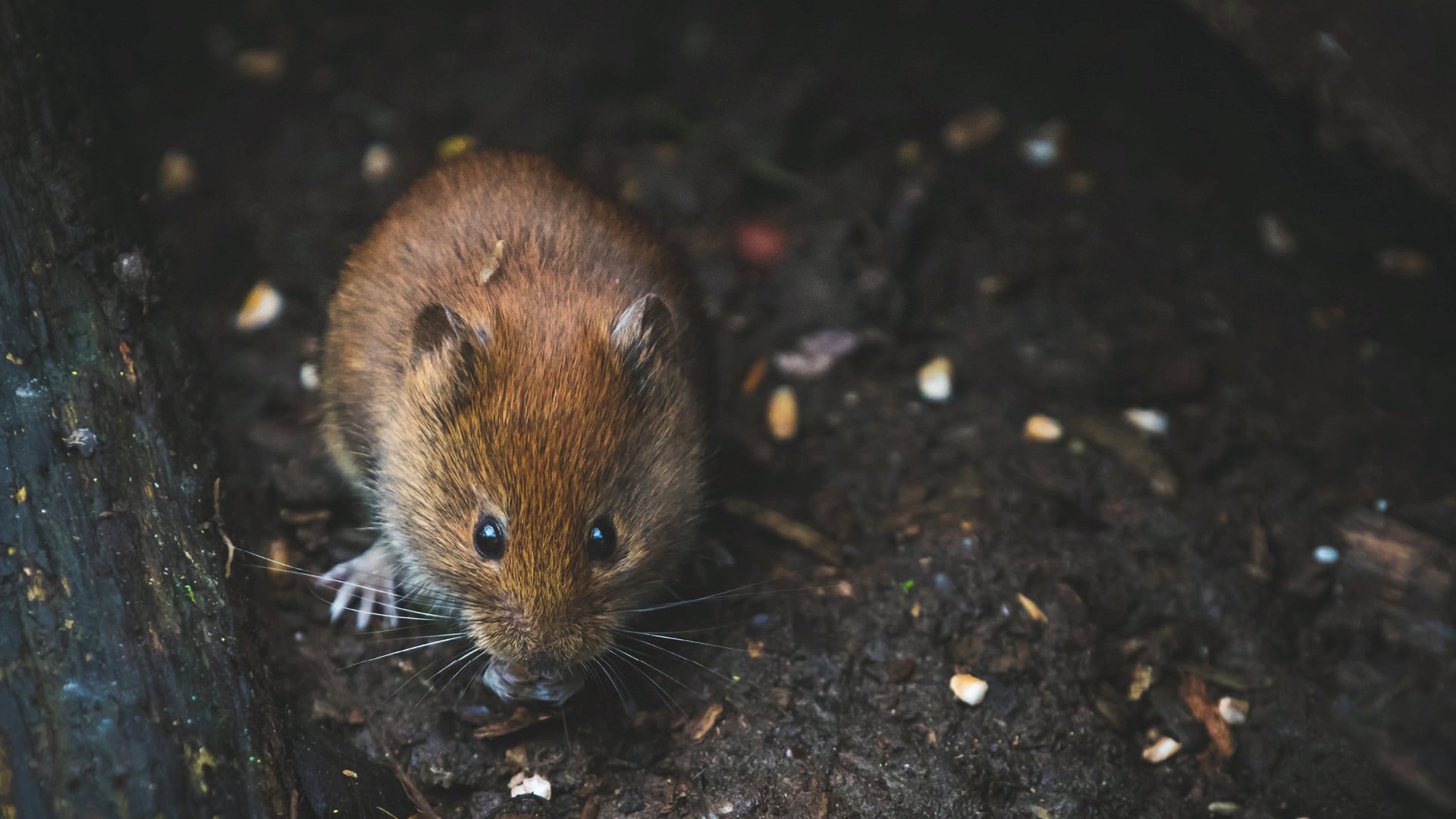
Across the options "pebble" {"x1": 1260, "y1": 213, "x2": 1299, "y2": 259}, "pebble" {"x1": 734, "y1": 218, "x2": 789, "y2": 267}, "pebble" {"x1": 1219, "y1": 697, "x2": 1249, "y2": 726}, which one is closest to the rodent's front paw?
"pebble" {"x1": 734, "y1": 218, "x2": 789, "y2": 267}

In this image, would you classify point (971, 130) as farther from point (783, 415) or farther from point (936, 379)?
point (783, 415)

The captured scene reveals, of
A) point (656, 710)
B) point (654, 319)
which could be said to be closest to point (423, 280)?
point (654, 319)

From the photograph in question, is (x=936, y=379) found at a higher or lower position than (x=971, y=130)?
lower

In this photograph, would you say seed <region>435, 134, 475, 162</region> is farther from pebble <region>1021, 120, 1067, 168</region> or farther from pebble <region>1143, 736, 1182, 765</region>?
pebble <region>1143, 736, 1182, 765</region>

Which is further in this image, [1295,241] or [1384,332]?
[1295,241]

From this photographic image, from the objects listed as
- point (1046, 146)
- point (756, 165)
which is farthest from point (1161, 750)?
point (756, 165)

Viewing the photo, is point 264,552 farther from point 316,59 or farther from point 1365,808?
point 1365,808
